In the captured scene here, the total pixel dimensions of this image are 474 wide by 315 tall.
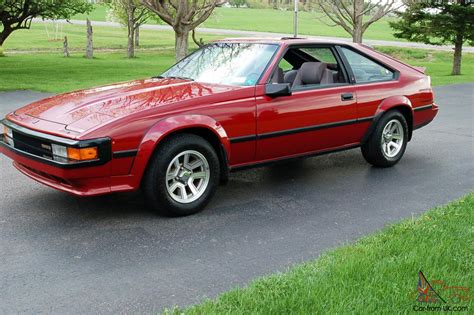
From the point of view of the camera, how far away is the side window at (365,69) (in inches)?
248

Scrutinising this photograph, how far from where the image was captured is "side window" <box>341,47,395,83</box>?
6291mm

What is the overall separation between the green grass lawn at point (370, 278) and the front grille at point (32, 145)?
6.66 ft

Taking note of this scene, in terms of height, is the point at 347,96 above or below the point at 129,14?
below

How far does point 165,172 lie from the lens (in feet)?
15.3

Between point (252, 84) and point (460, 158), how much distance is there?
3435mm

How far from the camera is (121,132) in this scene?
4418mm

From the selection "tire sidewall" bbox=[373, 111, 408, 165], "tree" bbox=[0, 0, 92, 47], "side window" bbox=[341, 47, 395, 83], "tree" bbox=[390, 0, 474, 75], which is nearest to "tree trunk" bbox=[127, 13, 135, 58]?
"tree" bbox=[0, 0, 92, 47]

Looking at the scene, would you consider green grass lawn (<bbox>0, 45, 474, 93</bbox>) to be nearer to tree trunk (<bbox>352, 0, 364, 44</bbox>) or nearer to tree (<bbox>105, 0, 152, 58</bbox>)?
tree trunk (<bbox>352, 0, 364, 44</bbox>)

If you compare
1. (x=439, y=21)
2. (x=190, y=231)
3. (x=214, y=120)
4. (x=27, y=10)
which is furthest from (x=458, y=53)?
(x=190, y=231)

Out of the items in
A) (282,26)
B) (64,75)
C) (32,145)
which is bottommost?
(64,75)

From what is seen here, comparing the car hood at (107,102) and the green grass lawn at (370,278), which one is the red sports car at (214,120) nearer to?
the car hood at (107,102)

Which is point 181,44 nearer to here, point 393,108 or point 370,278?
point 393,108

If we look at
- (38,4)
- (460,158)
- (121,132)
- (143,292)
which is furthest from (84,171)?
(38,4)

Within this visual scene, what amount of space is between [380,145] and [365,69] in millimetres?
900
